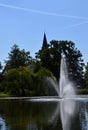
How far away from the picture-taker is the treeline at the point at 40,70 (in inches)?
2544

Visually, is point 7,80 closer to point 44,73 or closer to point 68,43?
point 44,73

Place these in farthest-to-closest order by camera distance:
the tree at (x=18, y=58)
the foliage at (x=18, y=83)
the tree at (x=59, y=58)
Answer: the tree at (x=18, y=58) → the tree at (x=59, y=58) → the foliage at (x=18, y=83)

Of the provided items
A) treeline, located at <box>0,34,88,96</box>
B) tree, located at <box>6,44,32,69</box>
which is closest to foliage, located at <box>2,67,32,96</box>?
treeline, located at <box>0,34,88,96</box>

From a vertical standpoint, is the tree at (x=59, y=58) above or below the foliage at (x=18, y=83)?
above

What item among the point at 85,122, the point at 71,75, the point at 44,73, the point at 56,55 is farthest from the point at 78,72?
the point at 85,122

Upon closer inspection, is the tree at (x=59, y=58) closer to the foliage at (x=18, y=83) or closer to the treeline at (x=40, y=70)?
the treeline at (x=40, y=70)

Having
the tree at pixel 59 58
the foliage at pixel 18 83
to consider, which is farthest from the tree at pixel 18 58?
the foliage at pixel 18 83

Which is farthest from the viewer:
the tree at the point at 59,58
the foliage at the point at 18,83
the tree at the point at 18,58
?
the tree at the point at 18,58

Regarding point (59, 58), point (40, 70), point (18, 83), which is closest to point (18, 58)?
point (59, 58)

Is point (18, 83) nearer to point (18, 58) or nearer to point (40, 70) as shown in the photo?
point (40, 70)

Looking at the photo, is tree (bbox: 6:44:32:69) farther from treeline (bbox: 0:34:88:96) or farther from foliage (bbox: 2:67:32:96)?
foliage (bbox: 2:67:32:96)

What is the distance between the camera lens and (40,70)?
68.9m

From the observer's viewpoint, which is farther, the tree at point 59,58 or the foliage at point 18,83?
the tree at point 59,58

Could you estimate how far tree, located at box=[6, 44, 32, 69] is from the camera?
108 m
